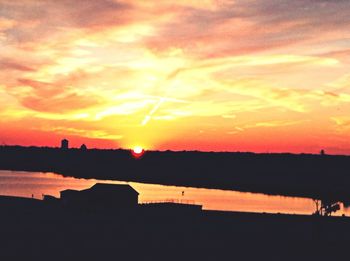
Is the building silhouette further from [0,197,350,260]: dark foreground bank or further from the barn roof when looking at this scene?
[0,197,350,260]: dark foreground bank

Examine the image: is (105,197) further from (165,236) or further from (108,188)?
(165,236)

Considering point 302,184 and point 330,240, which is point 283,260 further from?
point 302,184

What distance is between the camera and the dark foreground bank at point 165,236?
45688 mm

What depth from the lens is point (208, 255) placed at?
149 feet

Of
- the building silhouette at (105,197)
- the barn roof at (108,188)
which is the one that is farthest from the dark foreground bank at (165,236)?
the barn roof at (108,188)

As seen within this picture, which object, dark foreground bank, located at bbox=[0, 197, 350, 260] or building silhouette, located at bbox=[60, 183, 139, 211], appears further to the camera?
building silhouette, located at bbox=[60, 183, 139, 211]

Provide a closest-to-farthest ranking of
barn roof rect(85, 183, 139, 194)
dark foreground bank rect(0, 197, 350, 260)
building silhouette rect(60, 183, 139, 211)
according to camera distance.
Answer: dark foreground bank rect(0, 197, 350, 260), building silhouette rect(60, 183, 139, 211), barn roof rect(85, 183, 139, 194)

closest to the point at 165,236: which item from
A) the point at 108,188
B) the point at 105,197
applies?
the point at 105,197

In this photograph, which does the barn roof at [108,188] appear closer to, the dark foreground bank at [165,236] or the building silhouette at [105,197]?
the building silhouette at [105,197]

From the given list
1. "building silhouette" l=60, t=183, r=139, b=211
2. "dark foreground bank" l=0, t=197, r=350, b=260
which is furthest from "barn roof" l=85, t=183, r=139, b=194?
"dark foreground bank" l=0, t=197, r=350, b=260

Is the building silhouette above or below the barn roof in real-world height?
below

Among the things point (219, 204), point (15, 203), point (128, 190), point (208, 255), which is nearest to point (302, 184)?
point (219, 204)

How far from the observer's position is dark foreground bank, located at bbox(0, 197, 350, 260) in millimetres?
45688

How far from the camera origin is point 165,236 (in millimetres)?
50500
